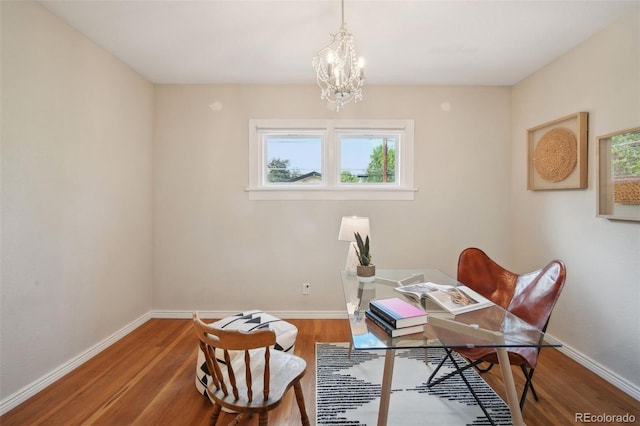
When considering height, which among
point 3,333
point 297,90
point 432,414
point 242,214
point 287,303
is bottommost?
point 432,414

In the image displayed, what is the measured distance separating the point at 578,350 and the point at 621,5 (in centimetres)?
250

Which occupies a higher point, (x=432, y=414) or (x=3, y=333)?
(x=3, y=333)

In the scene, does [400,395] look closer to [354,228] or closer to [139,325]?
[354,228]

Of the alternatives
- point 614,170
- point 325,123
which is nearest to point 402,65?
point 325,123

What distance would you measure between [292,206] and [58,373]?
2.24 metres

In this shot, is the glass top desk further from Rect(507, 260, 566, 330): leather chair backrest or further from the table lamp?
the table lamp

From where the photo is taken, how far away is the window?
3.00 metres

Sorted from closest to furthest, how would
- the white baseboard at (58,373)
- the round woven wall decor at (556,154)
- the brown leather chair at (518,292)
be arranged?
the brown leather chair at (518,292), the white baseboard at (58,373), the round woven wall decor at (556,154)

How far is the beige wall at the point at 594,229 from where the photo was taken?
1.88 meters

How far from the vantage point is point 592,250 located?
2139 mm

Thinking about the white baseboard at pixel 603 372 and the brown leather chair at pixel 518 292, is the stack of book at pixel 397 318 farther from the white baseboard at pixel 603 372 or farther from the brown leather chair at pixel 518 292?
the white baseboard at pixel 603 372

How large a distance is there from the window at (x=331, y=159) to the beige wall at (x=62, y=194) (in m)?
1.22

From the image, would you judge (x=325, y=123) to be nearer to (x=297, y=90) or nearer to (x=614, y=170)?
(x=297, y=90)

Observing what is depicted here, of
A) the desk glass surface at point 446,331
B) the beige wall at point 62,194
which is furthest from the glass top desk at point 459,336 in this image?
the beige wall at point 62,194
